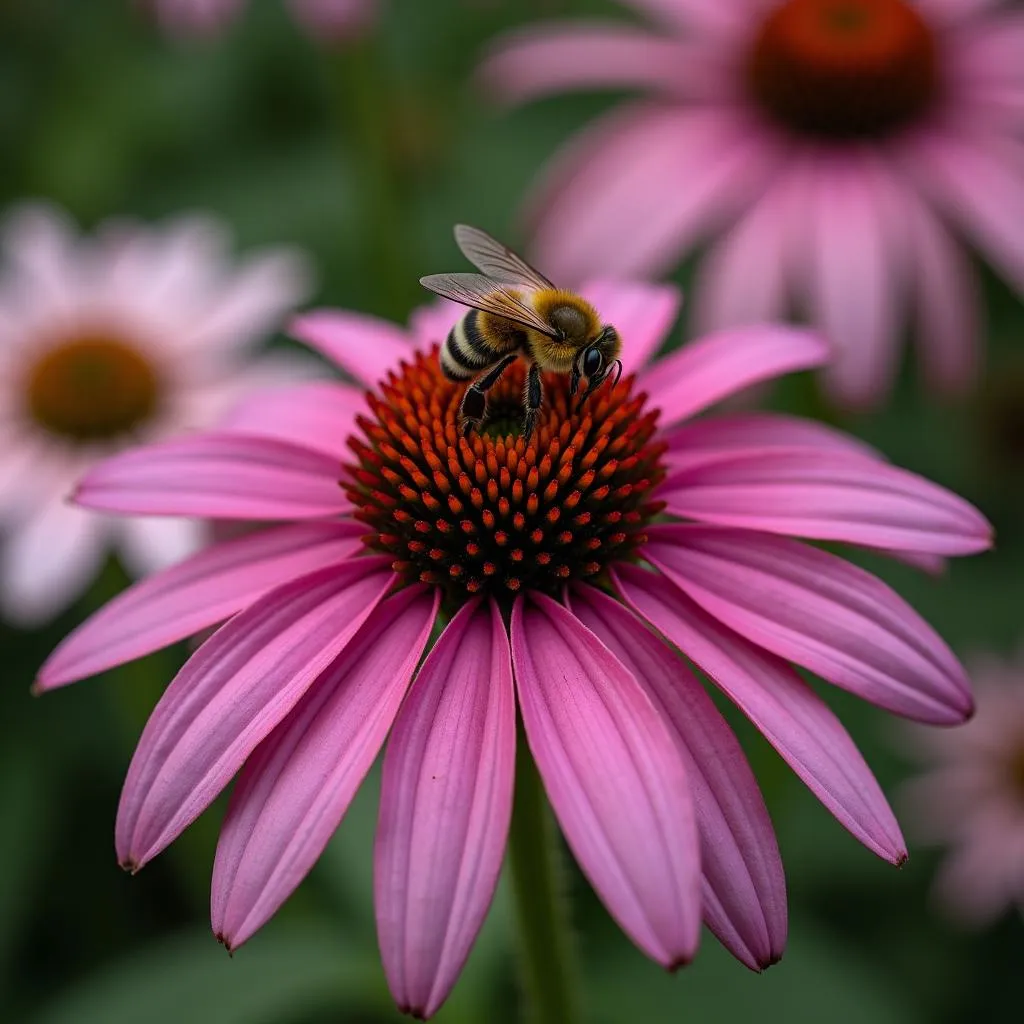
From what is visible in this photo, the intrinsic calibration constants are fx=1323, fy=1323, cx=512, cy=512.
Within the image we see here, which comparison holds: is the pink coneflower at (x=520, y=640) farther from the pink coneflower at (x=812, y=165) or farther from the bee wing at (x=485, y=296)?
the pink coneflower at (x=812, y=165)

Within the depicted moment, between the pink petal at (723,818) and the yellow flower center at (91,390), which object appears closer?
the pink petal at (723,818)

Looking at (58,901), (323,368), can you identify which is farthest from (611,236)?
(58,901)

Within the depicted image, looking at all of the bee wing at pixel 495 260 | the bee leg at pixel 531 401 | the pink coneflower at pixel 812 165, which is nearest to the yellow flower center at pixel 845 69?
the pink coneflower at pixel 812 165

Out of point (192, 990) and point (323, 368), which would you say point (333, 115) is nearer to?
point (323, 368)

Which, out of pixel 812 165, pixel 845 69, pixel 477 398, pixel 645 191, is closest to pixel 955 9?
pixel 845 69

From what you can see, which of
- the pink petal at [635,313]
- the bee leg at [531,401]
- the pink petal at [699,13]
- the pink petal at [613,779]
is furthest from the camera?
the pink petal at [699,13]

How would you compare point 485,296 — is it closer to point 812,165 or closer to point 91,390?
point 812,165

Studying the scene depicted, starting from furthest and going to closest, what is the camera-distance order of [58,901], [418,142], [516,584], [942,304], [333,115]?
[333,115] < [418,142] < [58,901] < [942,304] < [516,584]
